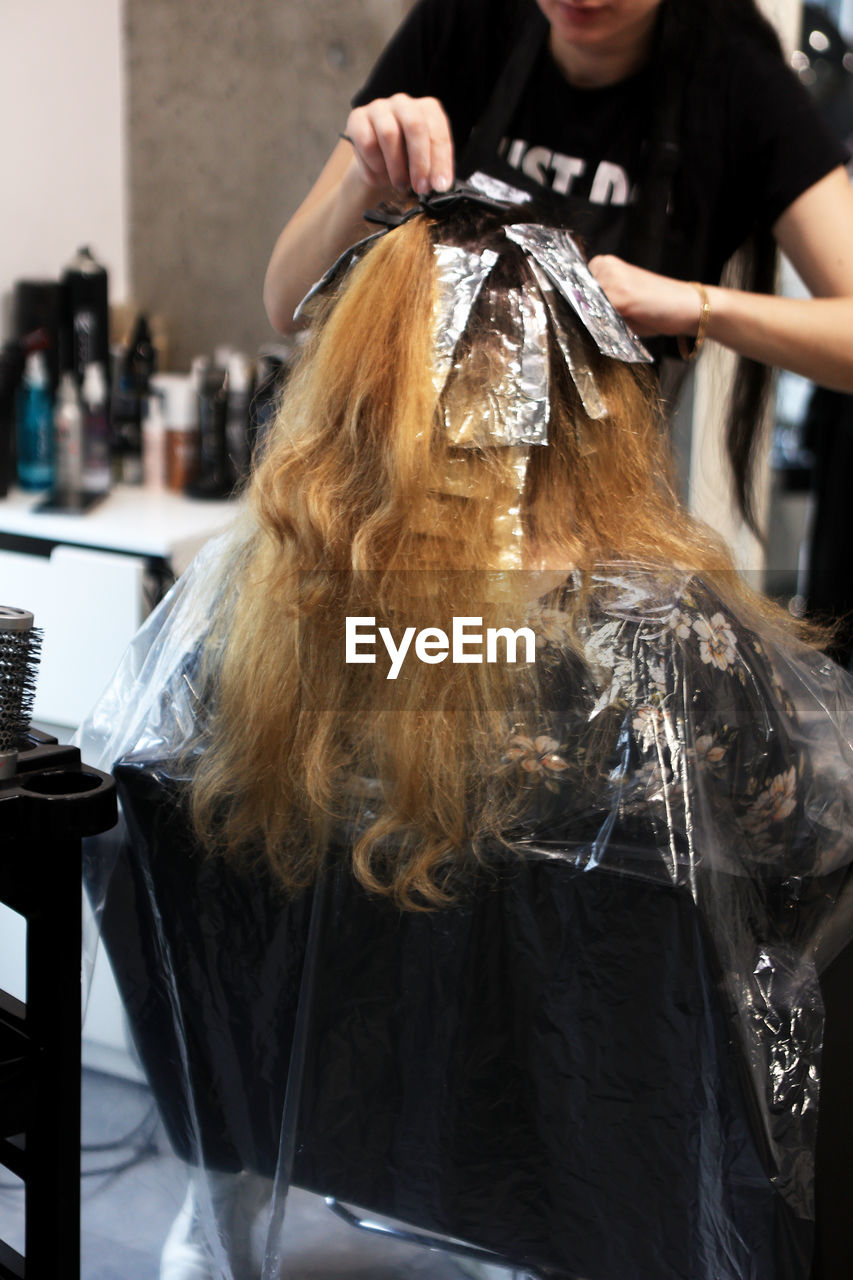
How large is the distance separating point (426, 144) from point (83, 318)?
60.8 inches

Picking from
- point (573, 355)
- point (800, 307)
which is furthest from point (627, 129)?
point (573, 355)

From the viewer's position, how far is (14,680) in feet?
2.57

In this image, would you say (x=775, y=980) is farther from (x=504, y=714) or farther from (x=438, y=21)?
(x=438, y=21)

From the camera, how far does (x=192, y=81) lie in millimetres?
2406

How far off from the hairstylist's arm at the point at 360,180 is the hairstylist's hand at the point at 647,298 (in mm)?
181

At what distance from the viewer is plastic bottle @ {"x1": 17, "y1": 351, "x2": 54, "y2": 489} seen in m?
2.13

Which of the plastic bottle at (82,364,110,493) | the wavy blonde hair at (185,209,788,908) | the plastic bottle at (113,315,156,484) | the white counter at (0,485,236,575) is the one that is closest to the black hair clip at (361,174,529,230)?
the wavy blonde hair at (185,209,788,908)

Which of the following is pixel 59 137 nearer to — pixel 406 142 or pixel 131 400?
pixel 131 400

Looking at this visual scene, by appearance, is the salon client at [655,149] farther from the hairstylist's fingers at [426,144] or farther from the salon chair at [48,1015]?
the salon chair at [48,1015]

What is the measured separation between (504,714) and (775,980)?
0.93 feet

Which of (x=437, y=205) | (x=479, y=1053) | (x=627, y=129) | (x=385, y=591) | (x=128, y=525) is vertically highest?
(x=627, y=129)

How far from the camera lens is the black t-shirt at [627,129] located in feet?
4.07

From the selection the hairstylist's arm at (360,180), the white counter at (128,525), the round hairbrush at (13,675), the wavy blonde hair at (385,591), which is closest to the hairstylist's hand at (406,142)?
the hairstylist's arm at (360,180)

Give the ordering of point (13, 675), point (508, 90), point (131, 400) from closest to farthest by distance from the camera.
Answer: point (13, 675)
point (508, 90)
point (131, 400)
